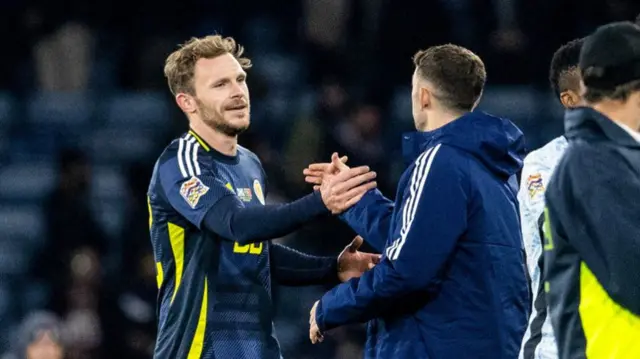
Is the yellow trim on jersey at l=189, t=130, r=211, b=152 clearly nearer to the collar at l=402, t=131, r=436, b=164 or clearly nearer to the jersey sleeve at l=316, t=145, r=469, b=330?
the collar at l=402, t=131, r=436, b=164

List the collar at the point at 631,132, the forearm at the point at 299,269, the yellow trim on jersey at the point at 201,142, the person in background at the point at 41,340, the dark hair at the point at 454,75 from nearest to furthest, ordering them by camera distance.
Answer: the collar at the point at 631,132
the dark hair at the point at 454,75
the yellow trim on jersey at the point at 201,142
the forearm at the point at 299,269
the person in background at the point at 41,340

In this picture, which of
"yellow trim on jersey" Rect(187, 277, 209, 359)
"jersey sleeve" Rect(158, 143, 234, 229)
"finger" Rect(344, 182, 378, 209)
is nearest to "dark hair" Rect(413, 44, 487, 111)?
"finger" Rect(344, 182, 378, 209)

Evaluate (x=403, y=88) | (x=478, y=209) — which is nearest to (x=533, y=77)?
(x=403, y=88)

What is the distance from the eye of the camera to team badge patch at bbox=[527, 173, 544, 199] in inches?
193

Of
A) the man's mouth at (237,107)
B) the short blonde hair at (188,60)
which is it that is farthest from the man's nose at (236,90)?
the short blonde hair at (188,60)

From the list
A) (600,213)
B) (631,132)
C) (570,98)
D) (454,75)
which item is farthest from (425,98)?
(600,213)

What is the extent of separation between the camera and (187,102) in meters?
5.63

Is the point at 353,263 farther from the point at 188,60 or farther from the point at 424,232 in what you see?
the point at 424,232

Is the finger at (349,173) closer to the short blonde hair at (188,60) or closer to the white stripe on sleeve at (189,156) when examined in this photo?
the white stripe on sleeve at (189,156)

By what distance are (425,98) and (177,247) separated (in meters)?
1.24

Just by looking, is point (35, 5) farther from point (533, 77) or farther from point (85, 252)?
point (533, 77)

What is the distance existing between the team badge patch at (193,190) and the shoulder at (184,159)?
47 mm

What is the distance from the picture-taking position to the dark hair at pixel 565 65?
5.18 m

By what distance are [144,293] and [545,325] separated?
5.12 m
